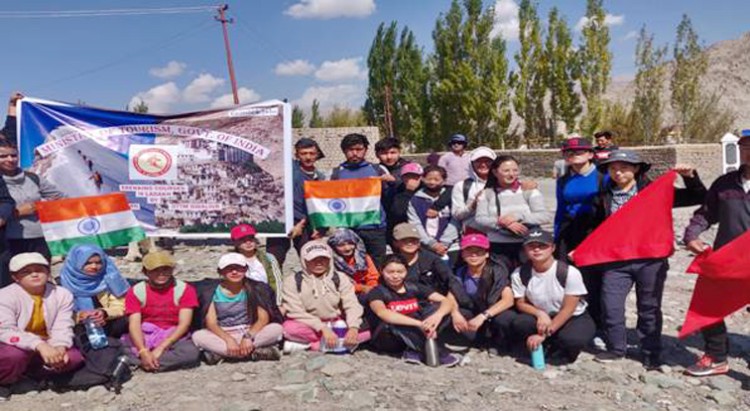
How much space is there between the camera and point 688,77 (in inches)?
1202

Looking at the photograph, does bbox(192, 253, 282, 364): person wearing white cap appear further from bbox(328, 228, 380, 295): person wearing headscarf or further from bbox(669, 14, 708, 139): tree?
bbox(669, 14, 708, 139): tree

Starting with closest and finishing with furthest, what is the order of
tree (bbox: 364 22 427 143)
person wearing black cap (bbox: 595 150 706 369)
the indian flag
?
1. person wearing black cap (bbox: 595 150 706 369)
2. the indian flag
3. tree (bbox: 364 22 427 143)

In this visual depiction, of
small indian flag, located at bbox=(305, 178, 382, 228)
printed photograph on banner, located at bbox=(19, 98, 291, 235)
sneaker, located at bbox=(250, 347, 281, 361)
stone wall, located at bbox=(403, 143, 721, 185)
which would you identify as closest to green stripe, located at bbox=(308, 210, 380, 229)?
small indian flag, located at bbox=(305, 178, 382, 228)

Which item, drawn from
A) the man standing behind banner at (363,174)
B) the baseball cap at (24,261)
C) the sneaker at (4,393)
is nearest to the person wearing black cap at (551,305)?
the man standing behind banner at (363,174)

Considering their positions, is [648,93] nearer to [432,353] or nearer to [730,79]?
[432,353]

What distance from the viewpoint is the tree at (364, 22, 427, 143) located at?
38.0 m

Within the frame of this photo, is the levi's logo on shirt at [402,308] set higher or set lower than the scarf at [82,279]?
lower

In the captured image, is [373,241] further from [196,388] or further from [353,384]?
[196,388]

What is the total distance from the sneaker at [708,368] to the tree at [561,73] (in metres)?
28.1

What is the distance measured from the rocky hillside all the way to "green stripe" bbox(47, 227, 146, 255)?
5612cm

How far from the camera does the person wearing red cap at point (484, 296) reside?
5.06 meters

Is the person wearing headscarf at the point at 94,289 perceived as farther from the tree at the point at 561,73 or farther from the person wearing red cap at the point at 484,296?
the tree at the point at 561,73

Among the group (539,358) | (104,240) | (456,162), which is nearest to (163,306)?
(104,240)

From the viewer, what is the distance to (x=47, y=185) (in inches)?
224
